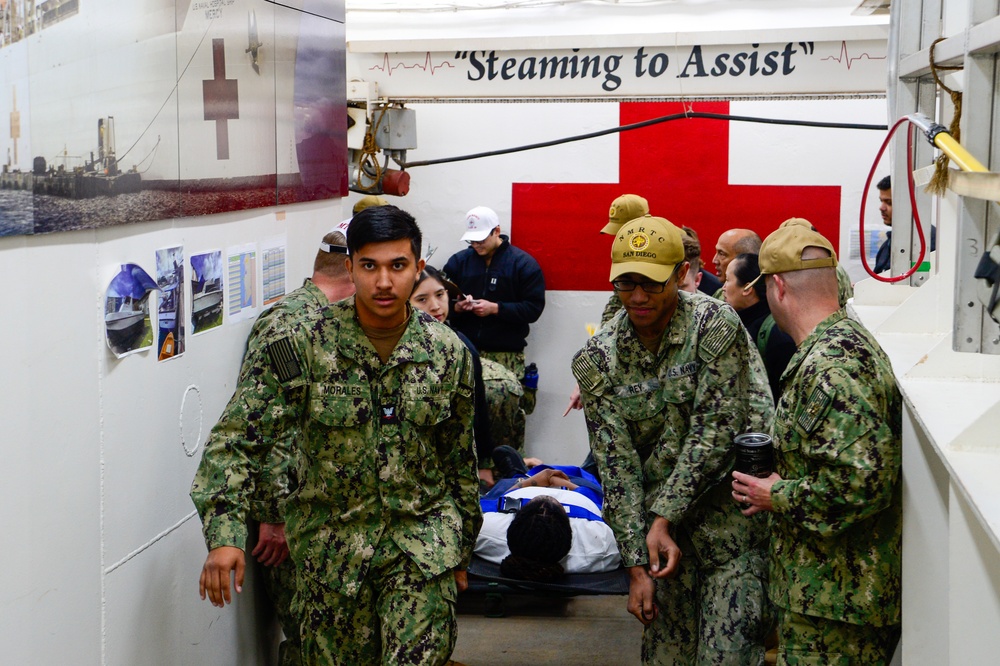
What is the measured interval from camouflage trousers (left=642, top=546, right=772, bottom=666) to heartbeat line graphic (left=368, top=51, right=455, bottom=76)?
2.27 meters

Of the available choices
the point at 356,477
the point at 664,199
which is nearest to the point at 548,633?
the point at 356,477

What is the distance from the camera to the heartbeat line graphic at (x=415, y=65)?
13.7 ft

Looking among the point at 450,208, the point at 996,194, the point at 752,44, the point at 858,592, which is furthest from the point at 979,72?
the point at 450,208

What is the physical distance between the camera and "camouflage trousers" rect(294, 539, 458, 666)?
224 cm

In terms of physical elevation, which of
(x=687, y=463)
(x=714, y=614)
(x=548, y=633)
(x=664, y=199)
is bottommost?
(x=548, y=633)

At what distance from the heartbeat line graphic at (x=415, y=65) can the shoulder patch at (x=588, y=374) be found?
6.03 feet

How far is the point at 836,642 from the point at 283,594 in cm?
150

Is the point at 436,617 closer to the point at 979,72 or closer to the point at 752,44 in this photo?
the point at 979,72

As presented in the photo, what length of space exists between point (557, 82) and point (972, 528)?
289 cm

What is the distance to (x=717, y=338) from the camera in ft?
8.45

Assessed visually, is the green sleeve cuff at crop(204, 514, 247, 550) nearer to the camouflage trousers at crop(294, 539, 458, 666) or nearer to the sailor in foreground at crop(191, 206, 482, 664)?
the sailor in foreground at crop(191, 206, 482, 664)

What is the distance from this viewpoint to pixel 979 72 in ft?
5.47

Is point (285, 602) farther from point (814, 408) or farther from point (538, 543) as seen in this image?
point (814, 408)

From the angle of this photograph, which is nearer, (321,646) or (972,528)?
(972,528)
